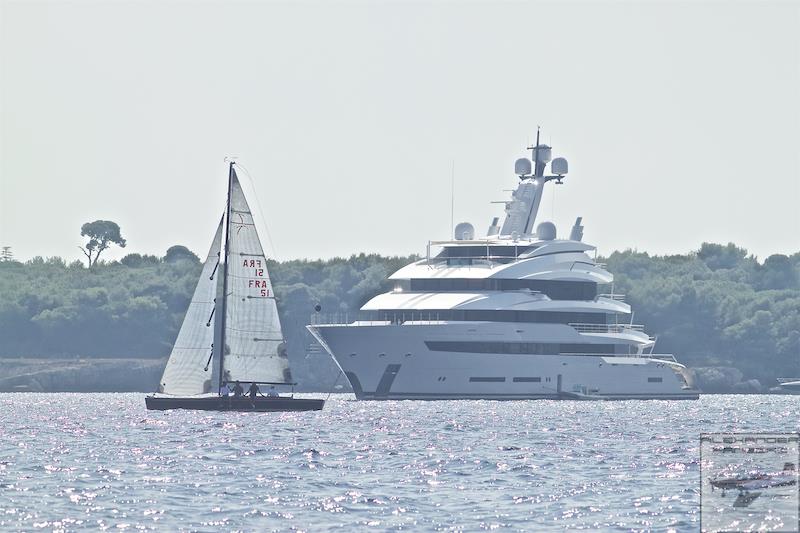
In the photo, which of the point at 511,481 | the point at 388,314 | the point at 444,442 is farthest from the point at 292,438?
the point at 388,314

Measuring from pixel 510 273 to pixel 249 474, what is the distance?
55.7 m

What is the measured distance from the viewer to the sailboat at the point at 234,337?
71.7 metres

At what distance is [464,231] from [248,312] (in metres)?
40.6

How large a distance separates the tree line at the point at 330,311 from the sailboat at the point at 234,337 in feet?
258

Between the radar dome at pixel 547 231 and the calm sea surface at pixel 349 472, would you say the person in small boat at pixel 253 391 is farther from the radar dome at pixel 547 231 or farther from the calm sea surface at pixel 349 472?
the radar dome at pixel 547 231

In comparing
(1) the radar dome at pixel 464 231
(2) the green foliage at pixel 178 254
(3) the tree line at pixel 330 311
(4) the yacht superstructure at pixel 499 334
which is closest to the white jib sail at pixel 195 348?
(4) the yacht superstructure at pixel 499 334

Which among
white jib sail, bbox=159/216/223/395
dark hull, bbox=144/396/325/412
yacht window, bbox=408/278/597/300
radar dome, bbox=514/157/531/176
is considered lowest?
dark hull, bbox=144/396/325/412

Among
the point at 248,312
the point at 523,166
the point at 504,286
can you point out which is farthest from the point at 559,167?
the point at 248,312

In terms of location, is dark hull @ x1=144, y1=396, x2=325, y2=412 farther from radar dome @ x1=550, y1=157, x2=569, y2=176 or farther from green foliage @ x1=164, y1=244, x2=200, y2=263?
green foliage @ x1=164, y1=244, x2=200, y2=263

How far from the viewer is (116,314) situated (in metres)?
164

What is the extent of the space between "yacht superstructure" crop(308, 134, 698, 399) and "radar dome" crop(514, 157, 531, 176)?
338 inches

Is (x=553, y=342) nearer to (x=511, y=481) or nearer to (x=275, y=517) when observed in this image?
(x=511, y=481)

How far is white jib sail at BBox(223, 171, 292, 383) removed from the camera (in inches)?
2864

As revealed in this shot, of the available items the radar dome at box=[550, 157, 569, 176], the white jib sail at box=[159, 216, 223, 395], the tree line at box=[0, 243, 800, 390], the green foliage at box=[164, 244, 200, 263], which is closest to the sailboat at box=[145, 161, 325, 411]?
the white jib sail at box=[159, 216, 223, 395]
